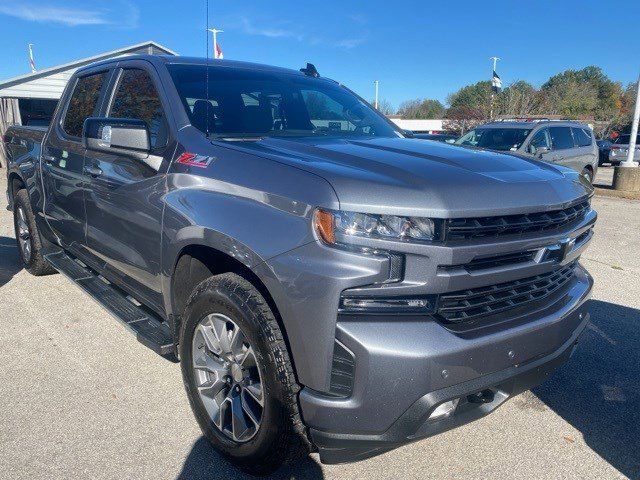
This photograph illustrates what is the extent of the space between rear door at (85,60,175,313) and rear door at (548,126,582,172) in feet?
33.4

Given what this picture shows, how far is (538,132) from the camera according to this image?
11.4 meters

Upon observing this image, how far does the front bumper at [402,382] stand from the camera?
188 centimetres

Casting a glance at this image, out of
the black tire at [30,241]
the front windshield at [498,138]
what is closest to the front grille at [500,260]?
the black tire at [30,241]

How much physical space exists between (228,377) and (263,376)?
41cm

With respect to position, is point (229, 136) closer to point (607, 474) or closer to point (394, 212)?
point (394, 212)

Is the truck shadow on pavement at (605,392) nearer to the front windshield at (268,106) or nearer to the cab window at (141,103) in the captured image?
the front windshield at (268,106)

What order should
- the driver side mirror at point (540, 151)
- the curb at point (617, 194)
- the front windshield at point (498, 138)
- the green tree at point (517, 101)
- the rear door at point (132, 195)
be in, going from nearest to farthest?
1. the rear door at point (132, 195)
2. the driver side mirror at point (540, 151)
3. the front windshield at point (498, 138)
4. the curb at point (617, 194)
5. the green tree at point (517, 101)

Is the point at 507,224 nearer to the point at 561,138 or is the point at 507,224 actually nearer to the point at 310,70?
the point at 310,70

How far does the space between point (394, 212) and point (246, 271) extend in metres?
0.77

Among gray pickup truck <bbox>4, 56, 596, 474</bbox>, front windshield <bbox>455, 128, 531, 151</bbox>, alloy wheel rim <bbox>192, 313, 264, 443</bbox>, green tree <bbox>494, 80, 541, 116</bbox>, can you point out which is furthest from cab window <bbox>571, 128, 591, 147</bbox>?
green tree <bbox>494, 80, 541, 116</bbox>

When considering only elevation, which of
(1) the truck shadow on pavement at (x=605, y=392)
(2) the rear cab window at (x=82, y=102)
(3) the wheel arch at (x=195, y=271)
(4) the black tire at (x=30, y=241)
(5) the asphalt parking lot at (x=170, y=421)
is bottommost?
(5) the asphalt parking lot at (x=170, y=421)

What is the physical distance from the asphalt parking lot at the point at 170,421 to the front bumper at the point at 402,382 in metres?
Answer: 0.61

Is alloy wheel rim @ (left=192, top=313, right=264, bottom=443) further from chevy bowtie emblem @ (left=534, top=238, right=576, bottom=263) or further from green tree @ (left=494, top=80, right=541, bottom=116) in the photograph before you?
green tree @ (left=494, top=80, right=541, bottom=116)

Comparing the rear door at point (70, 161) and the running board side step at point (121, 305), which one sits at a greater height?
the rear door at point (70, 161)
